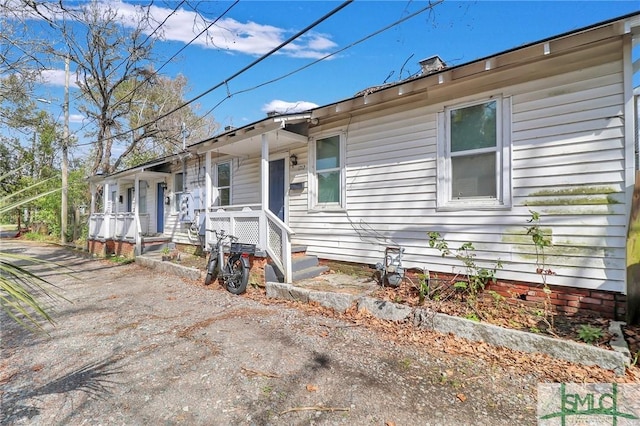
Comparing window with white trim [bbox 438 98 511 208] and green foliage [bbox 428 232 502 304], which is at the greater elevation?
window with white trim [bbox 438 98 511 208]

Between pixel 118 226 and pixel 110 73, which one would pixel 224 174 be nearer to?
pixel 118 226

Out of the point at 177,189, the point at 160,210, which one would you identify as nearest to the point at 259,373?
the point at 177,189

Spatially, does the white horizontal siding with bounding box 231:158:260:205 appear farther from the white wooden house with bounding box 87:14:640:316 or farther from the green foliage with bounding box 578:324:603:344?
the green foliage with bounding box 578:324:603:344

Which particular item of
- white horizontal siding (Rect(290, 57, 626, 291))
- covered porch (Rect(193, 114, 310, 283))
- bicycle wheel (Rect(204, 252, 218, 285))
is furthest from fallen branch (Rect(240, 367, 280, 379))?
bicycle wheel (Rect(204, 252, 218, 285))

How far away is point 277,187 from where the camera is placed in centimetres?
783

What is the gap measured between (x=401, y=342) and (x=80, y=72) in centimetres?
1759

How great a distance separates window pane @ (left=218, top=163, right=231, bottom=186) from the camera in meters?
9.40

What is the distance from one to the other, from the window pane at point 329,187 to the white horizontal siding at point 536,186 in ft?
2.83

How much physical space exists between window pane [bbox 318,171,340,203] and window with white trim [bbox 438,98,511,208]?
222cm

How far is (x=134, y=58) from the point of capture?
12578mm

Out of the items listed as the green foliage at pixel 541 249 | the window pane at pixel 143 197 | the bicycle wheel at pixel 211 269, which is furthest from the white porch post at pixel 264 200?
the window pane at pixel 143 197

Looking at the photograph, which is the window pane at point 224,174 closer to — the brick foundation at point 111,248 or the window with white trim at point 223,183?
the window with white trim at point 223,183

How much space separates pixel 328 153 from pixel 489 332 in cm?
455

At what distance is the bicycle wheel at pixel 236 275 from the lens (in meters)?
6.12
